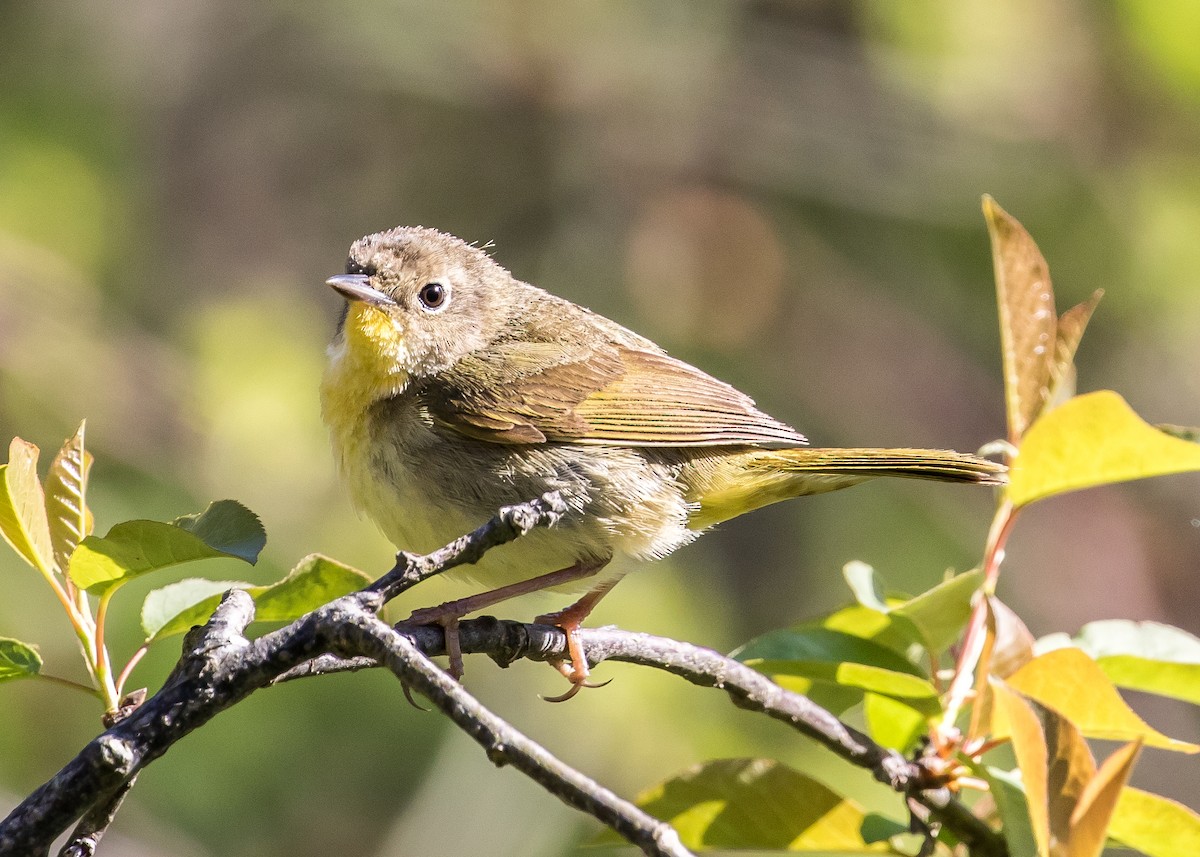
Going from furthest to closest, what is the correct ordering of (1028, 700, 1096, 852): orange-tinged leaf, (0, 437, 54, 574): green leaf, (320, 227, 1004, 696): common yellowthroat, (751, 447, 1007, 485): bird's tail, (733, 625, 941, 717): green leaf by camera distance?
(320, 227, 1004, 696): common yellowthroat → (751, 447, 1007, 485): bird's tail → (733, 625, 941, 717): green leaf → (1028, 700, 1096, 852): orange-tinged leaf → (0, 437, 54, 574): green leaf

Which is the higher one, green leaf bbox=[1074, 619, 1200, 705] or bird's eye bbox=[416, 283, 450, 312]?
bird's eye bbox=[416, 283, 450, 312]

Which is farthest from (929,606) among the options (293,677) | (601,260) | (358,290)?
(601,260)

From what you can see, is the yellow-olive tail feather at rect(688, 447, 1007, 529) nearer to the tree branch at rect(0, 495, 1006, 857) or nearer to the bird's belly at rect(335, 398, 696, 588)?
the bird's belly at rect(335, 398, 696, 588)

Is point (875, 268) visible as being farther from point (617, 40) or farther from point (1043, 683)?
point (1043, 683)

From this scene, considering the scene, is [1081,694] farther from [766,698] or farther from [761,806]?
[761,806]

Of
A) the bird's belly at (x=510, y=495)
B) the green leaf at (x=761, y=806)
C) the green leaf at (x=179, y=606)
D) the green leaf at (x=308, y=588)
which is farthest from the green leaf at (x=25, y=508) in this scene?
the green leaf at (x=761, y=806)

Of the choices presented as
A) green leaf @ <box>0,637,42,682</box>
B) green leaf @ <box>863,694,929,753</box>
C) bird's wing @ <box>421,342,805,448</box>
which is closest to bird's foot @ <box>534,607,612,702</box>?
bird's wing @ <box>421,342,805,448</box>

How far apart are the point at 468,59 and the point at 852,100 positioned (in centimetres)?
221

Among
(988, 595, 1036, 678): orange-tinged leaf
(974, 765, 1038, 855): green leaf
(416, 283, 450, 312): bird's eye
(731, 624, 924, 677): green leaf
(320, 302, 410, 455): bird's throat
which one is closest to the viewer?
(974, 765, 1038, 855): green leaf

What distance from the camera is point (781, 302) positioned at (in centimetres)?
763

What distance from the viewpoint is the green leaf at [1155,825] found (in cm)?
224

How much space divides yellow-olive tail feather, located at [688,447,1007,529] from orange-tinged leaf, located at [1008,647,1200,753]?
913 millimetres

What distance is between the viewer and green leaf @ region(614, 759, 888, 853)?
2.57m

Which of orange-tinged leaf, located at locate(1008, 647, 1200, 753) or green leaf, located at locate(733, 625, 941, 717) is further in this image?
green leaf, located at locate(733, 625, 941, 717)
